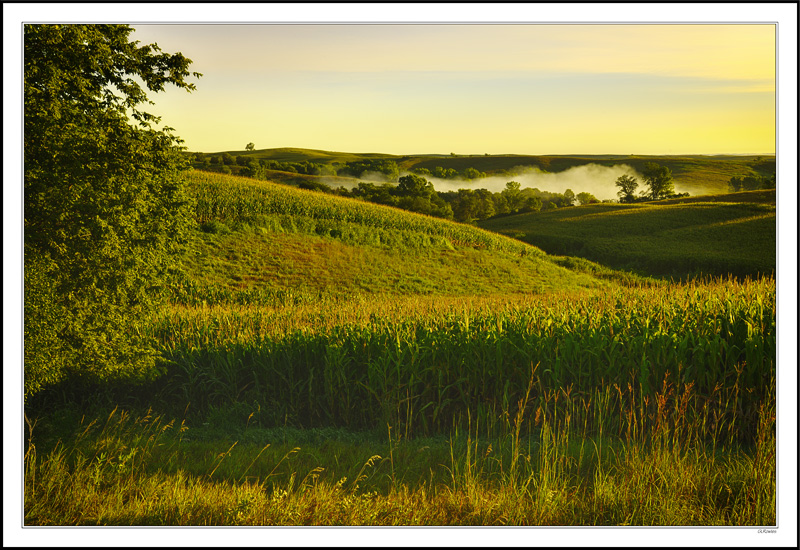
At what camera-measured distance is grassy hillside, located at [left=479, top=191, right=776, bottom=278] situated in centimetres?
3416

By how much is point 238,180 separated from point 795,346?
133 feet

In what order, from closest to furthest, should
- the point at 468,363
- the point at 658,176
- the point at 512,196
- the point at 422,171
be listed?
1. the point at 468,363
2. the point at 658,176
3. the point at 422,171
4. the point at 512,196

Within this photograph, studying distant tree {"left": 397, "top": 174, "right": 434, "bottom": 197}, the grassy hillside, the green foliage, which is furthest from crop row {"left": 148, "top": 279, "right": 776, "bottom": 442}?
the green foliage

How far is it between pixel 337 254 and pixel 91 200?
2173 cm

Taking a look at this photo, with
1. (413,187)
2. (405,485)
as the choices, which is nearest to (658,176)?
(413,187)

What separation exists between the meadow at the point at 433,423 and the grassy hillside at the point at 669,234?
25308mm

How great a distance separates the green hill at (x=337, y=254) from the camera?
2339 cm

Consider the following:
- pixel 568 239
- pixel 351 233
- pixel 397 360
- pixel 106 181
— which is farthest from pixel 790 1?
pixel 568 239

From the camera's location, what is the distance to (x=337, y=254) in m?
28.6

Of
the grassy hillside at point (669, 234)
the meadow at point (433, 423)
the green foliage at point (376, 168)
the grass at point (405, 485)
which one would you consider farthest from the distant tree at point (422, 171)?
the grass at point (405, 485)

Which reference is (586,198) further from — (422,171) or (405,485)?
(405,485)

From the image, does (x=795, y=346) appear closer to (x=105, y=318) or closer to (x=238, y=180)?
(x=105, y=318)

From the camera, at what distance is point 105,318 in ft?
24.7

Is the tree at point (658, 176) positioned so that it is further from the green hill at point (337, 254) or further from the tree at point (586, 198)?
the tree at point (586, 198)
